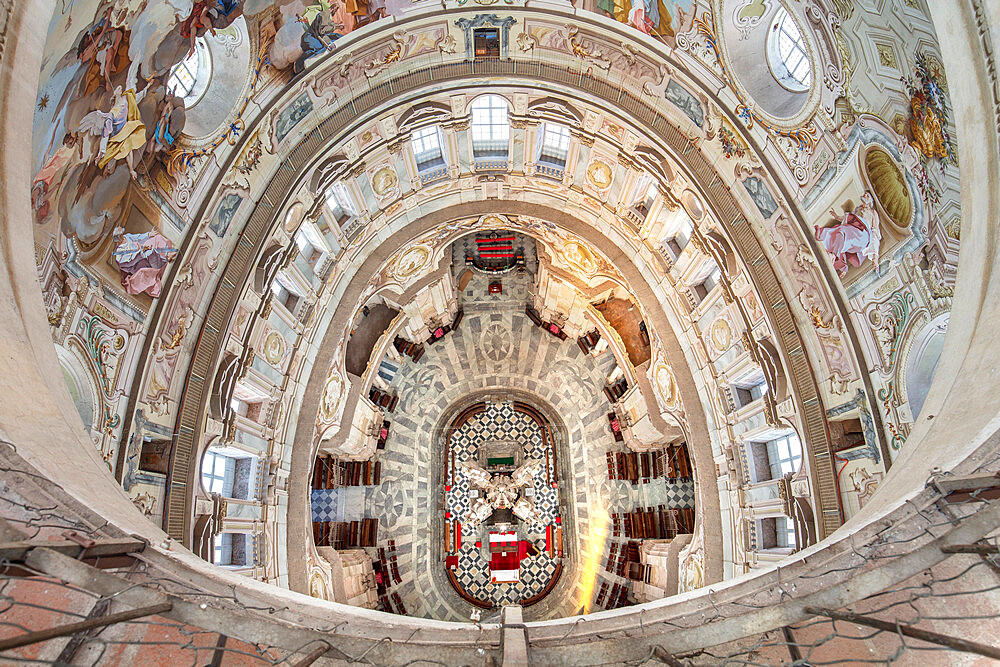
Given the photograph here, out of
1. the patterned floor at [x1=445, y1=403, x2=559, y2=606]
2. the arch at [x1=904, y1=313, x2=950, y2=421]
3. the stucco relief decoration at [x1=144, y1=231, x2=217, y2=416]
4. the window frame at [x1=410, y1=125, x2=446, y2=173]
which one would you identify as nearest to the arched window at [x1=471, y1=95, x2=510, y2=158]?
the window frame at [x1=410, y1=125, x2=446, y2=173]

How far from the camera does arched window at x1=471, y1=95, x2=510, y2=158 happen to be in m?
13.3

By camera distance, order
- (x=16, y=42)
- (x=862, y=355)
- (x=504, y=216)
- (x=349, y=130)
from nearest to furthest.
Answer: (x=16, y=42), (x=862, y=355), (x=349, y=130), (x=504, y=216)

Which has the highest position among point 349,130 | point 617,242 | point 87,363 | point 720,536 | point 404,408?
point 349,130

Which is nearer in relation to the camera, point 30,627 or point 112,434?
point 30,627

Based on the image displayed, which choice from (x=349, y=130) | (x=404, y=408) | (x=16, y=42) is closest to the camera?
(x=16, y=42)

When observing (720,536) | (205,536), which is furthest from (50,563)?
(720,536)

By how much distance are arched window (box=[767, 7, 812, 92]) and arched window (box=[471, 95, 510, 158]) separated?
569 cm

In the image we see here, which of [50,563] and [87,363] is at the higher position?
[87,363]

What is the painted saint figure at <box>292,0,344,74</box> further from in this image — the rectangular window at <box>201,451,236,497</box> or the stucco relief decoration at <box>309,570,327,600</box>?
the stucco relief decoration at <box>309,570,327,600</box>

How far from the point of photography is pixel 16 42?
16.8ft

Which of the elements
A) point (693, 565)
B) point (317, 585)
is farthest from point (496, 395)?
point (317, 585)

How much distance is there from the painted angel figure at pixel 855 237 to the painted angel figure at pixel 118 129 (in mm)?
10399

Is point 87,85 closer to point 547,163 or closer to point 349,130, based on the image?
point 349,130

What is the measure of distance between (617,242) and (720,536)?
24.5 feet
